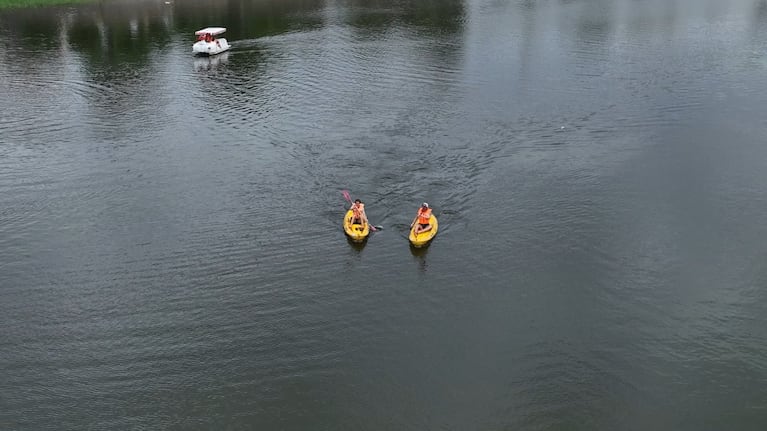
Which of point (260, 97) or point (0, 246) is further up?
point (260, 97)

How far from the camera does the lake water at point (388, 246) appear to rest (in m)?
27.5

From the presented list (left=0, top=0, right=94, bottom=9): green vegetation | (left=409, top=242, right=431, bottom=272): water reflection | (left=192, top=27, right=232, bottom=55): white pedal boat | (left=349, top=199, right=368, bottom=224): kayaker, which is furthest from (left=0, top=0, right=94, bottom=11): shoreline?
(left=409, top=242, right=431, bottom=272): water reflection

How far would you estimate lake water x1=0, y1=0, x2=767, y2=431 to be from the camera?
90.1 ft

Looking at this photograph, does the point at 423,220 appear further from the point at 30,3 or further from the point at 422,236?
the point at 30,3

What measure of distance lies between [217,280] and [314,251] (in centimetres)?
544

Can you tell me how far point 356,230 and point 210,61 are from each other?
1840 inches

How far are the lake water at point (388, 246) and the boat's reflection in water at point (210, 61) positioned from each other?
2.52 metres

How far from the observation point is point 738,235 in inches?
1521

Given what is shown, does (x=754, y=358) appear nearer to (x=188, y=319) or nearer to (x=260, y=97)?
(x=188, y=319)

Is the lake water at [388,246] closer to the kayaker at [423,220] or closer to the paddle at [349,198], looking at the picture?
the paddle at [349,198]

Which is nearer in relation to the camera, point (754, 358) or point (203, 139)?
point (754, 358)

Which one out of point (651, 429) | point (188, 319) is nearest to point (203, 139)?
point (188, 319)

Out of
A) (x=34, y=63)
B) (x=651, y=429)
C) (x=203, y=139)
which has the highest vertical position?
(x=34, y=63)

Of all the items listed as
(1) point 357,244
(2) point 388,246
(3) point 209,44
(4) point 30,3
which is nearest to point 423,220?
(2) point 388,246
